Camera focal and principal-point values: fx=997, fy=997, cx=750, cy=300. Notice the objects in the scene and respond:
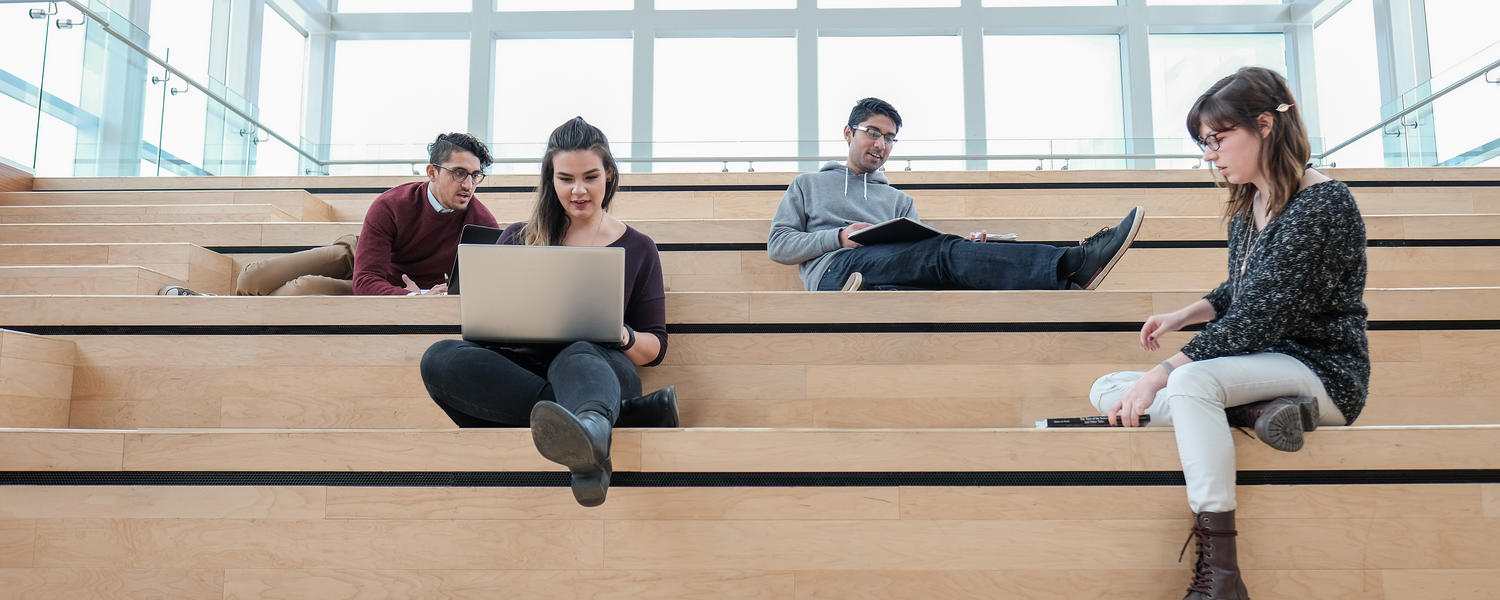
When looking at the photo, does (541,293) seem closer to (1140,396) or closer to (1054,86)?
(1140,396)

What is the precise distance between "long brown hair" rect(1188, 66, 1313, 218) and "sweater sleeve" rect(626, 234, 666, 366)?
935 millimetres

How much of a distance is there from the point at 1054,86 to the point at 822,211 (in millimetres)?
5101

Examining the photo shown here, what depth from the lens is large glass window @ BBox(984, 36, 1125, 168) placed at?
701cm

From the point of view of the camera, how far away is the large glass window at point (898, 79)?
22.8 ft

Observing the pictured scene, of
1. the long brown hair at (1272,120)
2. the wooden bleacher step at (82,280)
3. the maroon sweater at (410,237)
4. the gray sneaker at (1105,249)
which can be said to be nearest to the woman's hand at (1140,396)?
the long brown hair at (1272,120)

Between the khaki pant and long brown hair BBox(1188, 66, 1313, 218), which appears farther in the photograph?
the khaki pant

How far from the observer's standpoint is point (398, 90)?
7.02 meters

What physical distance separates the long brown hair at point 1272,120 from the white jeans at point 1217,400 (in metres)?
0.24

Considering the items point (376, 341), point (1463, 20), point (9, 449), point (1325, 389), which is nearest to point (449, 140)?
point (376, 341)

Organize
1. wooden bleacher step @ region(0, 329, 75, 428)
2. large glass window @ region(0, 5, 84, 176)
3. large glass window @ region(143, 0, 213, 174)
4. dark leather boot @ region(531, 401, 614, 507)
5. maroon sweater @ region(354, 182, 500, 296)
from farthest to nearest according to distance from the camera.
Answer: large glass window @ region(143, 0, 213, 174), large glass window @ region(0, 5, 84, 176), maroon sweater @ region(354, 182, 500, 296), wooden bleacher step @ region(0, 329, 75, 428), dark leather boot @ region(531, 401, 614, 507)

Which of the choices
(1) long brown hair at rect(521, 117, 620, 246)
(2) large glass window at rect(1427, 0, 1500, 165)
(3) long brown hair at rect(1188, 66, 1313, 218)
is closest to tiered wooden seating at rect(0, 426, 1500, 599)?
(3) long brown hair at rect(1188, 66, 1313, 218)

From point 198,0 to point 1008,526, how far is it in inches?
255

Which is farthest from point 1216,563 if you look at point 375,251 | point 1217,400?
point 375,251

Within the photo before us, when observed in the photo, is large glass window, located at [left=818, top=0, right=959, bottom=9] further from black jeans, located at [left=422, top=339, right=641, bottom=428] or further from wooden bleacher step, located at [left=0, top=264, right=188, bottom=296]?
black jeans, located at [left=422, top=339, right=641, bottom=428]
